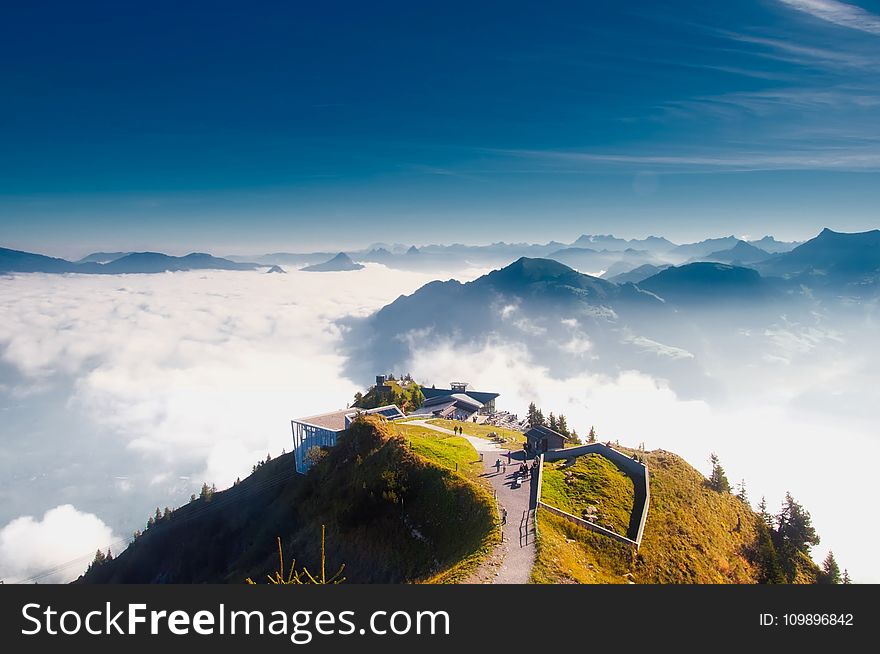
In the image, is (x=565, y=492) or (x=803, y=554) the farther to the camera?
(x=803, y=554)

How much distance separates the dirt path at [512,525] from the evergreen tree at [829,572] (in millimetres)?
36132

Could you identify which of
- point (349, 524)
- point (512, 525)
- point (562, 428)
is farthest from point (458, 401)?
point (512, 525)

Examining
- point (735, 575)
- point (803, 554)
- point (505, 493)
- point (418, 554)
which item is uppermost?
point (505, 493)

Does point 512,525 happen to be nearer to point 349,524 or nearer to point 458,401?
point 349,524

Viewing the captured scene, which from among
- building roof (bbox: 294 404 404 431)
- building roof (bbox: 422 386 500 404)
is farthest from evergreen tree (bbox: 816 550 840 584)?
building roof (bbox: 422 386 500 404)

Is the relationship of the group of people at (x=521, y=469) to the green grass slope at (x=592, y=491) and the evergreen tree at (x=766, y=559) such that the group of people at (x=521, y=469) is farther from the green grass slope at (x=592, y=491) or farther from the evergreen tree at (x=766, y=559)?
the evergreen tree at (x=766, y=559)

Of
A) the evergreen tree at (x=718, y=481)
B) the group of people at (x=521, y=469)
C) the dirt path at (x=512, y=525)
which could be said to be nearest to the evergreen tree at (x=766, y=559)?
the evergreen tree at (x=718, y=481)

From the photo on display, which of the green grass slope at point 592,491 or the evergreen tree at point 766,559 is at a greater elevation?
the green grass slope at point 592,491

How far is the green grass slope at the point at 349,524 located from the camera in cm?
3809

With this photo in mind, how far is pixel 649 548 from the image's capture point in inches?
1455

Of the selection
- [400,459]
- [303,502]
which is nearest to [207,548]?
[303,502]

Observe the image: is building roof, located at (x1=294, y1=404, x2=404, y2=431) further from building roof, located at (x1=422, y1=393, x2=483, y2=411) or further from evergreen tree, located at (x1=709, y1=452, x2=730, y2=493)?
evergreen tree, located at (x1=709, y1=452, x2=730, y2=493)

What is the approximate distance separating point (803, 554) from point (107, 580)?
348 feet

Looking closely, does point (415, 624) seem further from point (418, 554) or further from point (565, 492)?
point (565, 492)
